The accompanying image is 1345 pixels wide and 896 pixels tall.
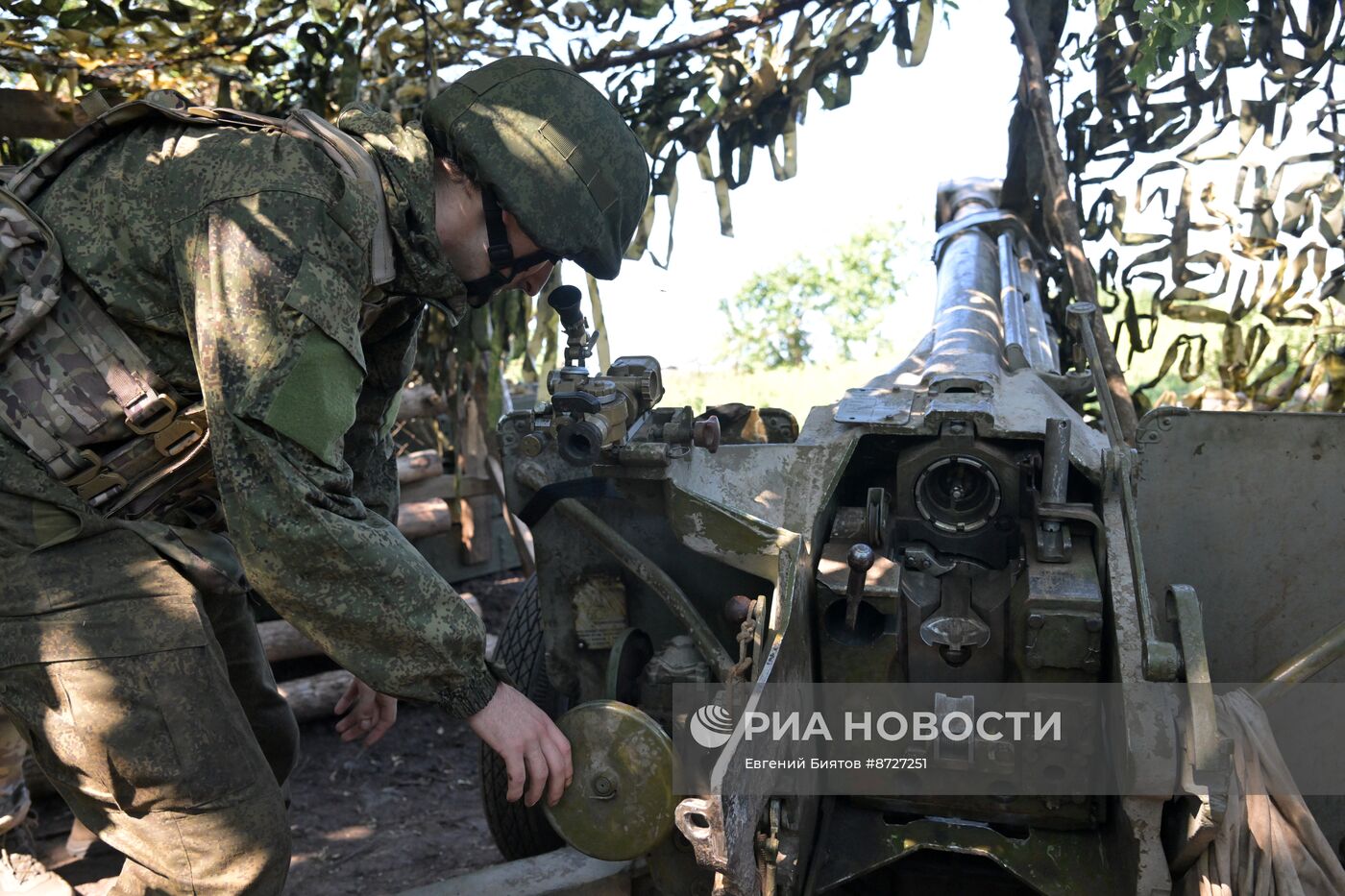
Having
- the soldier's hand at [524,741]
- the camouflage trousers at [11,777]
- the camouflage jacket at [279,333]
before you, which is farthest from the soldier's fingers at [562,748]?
the camouflage trousers at [11,777]

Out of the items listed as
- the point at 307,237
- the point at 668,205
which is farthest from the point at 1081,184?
the point at 307,237

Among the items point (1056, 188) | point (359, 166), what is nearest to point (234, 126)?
point (359, 166)

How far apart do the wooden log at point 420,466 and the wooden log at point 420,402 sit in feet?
0.64

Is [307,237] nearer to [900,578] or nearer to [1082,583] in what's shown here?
[900,578]

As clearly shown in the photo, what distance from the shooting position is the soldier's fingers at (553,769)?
2281 millimetres

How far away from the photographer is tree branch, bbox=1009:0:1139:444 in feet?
16.0

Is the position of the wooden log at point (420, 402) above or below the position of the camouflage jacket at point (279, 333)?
below

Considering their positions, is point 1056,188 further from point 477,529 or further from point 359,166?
point 359,166

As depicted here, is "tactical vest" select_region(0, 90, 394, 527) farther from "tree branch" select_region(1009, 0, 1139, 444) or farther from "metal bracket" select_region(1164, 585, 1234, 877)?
"tree branch" select_region(1009, 0, 1139, 444)

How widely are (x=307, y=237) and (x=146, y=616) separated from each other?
76 centimetres

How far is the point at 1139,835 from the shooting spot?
2516 millimetres

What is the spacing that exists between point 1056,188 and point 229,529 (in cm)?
409

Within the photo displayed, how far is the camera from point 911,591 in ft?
9.80

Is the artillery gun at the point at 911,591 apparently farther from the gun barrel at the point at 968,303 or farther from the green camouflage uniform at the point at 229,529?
the green camouflage uniform at the point at 229,529
